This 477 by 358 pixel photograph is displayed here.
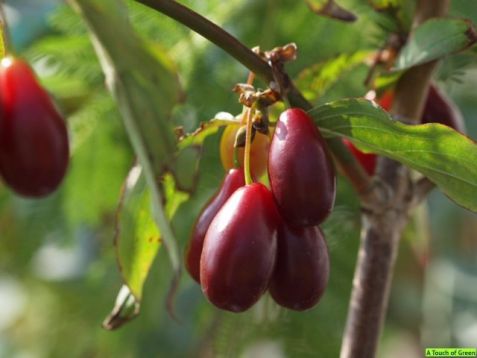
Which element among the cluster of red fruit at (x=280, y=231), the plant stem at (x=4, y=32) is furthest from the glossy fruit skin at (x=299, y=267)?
the plant stem at (x=4, y=32)

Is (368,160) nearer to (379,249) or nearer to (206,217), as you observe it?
(379,249)

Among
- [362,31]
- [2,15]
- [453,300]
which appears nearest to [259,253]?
[2,15]

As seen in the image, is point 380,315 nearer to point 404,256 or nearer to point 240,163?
point 240,163

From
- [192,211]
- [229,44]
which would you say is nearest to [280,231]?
[229,44]

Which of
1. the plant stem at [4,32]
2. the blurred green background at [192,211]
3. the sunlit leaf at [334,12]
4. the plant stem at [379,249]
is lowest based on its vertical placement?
the blurred green background at [192,211]

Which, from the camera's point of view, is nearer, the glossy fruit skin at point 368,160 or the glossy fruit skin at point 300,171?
the glossy fruit skin at point 300,171

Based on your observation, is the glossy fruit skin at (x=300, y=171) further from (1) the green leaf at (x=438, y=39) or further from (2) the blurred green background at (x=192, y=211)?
(2) the blurred green background at (x=192, y=211)
